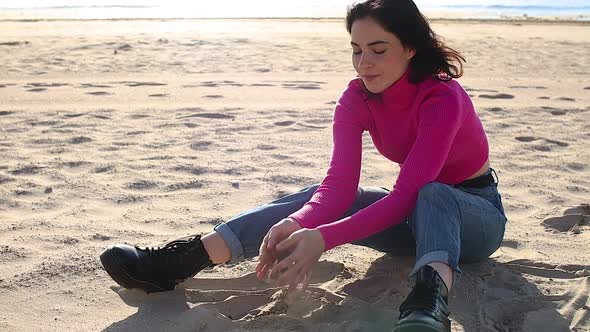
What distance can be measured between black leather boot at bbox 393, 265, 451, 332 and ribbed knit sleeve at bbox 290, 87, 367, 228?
451 mm

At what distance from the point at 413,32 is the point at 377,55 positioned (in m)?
0.15

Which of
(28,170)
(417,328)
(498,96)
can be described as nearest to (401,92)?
(417,328)

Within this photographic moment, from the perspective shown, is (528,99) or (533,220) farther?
(528,99)

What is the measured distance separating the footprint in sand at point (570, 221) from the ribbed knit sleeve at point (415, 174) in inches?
47.3

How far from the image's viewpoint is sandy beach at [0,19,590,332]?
2303mm

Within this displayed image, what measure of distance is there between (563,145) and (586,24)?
16.2 metres

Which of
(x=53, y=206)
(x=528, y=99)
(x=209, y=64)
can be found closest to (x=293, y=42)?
(x=209, y=64)

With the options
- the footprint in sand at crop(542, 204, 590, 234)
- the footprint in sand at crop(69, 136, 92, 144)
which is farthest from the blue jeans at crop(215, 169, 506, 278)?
the footprint in sand at crop(69, 136, 92, 144)

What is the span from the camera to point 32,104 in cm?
600

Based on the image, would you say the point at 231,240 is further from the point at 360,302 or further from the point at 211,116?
the point at 211,116

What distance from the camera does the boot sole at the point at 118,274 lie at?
2320 millimetres

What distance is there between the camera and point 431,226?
81.0 inches

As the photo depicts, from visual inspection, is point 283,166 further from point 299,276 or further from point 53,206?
point 299,276

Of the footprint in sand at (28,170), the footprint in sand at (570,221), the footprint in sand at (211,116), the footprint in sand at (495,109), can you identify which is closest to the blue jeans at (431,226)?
the footprint in sand at (570,221)
